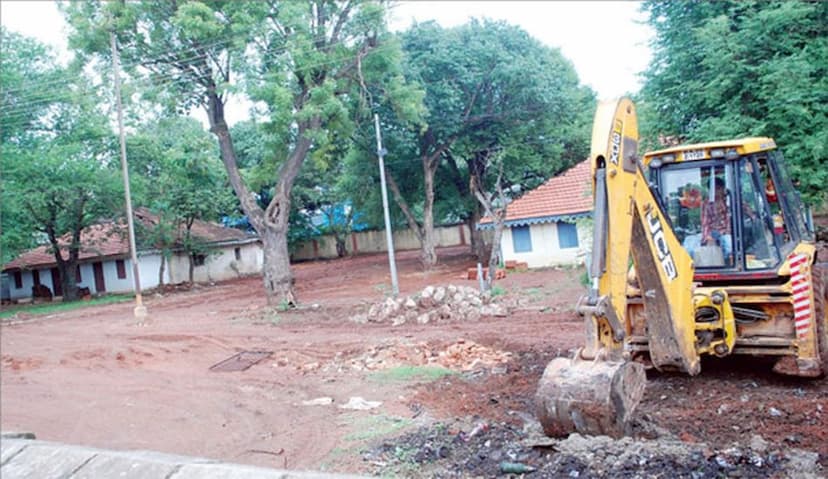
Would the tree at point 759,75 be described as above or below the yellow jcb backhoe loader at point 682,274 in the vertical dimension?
above

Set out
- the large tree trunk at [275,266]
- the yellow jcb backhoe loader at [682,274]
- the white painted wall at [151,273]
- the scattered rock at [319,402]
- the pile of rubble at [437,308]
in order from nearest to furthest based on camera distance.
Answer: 1. the yellow jcb backhoe loader at [682,274]
2. the scattered rock at [319,402]
3. the pile of rubble at [437,308]
4. the large tree trunk at [275,266]
5. the white painted wall at [151,273]

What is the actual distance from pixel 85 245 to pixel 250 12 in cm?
1719

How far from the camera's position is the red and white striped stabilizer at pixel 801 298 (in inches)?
266

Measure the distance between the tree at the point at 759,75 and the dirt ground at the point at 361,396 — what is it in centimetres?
499

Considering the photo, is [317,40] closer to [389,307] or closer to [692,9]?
[389,307]

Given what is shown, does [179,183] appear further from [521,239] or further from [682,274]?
[682,274]

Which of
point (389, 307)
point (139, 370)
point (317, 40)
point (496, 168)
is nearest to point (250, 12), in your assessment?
point (317, 40)

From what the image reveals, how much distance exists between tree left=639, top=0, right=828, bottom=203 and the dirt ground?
16.4 feet

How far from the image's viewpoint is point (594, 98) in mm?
39250

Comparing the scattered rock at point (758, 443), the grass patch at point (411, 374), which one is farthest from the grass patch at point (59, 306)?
the scattered rock at point (758, 443)

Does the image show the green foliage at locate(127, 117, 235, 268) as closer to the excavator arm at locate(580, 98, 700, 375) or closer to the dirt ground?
the dirt ground

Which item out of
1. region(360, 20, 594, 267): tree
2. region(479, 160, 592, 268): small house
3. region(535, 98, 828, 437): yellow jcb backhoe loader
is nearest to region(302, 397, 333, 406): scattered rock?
region(535, 98, 828, 437): yellow jcb backhoe loader

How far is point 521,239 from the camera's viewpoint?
27.6 metres

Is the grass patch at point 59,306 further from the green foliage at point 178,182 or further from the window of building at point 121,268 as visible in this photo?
the green foliage at point 178,182
